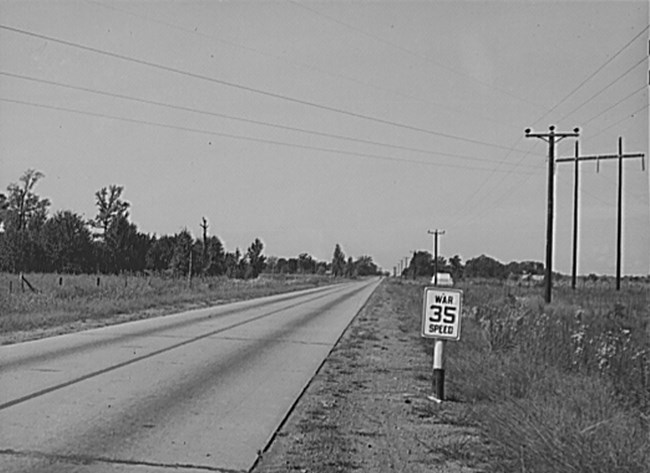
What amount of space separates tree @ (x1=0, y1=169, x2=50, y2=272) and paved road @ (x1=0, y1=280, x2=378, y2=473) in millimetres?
30686

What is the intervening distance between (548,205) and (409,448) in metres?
29.7

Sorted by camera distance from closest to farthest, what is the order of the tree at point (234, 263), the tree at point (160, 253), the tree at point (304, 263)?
the tree at point (160, 253) → the tree at point (234, 263) → the tree at point (304, 263)

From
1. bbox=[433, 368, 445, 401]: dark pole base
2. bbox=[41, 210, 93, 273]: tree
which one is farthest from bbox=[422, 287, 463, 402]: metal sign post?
bbox=[41, 210, 93, 273]: tree

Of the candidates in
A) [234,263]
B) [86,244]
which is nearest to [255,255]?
[234,263]

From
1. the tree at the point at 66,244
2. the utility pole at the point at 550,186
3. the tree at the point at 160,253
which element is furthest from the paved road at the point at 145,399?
the tree at the point at 160,253

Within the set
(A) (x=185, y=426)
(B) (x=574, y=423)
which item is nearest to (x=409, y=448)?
(B) (x=574, y=423)

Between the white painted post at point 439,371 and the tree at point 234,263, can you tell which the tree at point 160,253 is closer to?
the tree at point 234,263

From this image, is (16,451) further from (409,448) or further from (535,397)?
(535,397)

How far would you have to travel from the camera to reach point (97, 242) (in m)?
68.7

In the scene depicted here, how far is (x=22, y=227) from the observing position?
53281 millimetres

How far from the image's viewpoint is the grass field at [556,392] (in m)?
6.36

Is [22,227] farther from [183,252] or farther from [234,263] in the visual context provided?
[234,263]

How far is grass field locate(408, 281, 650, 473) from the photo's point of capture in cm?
636

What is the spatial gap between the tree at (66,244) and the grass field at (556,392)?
4122cm
